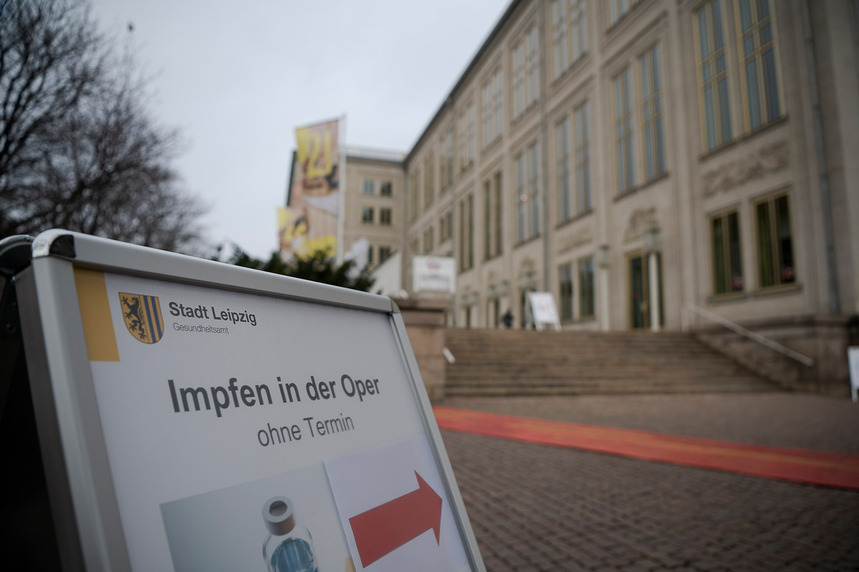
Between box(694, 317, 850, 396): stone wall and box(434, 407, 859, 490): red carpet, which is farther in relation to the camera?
box(694, 317, 850, 396): stone wall

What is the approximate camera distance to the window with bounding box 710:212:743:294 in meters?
18.8

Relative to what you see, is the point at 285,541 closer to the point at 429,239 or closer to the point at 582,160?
the point at 582,160

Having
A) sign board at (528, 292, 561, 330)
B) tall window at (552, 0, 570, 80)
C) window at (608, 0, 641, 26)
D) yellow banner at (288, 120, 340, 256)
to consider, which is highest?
tall window at (552, 0, 570, 80)

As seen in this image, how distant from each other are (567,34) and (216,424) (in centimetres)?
3231

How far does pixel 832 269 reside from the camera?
15812mm

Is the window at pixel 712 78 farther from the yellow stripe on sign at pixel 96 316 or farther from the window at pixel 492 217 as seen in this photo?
the yellow stripe on sign at pixel 96 316

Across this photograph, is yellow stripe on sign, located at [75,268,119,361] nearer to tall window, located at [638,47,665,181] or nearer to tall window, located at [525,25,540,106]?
tall window, located at [638,47,665,181]

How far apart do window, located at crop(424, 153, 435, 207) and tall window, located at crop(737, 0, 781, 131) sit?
33.1 m

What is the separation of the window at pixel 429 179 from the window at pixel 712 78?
31100mm

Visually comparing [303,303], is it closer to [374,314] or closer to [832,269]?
[374,314]

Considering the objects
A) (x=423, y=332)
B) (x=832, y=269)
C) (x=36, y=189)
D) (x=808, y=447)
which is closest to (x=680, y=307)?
(x=832, y=269)

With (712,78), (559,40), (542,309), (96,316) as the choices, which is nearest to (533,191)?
(559,40)

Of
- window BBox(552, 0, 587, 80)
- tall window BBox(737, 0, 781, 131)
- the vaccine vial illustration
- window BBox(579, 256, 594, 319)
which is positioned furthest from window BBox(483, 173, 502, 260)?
the vaccine vial illustration

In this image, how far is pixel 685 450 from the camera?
6508 millimetres
